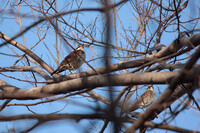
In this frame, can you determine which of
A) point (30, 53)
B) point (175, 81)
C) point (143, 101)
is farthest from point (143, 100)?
point (175, 81)

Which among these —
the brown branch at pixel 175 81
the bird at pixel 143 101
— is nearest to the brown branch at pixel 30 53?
the bird at pixel 143 101

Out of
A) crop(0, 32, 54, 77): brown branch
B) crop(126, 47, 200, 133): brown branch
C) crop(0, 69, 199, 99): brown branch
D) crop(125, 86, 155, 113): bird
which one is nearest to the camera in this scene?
crop(126, 47, 200, 133): brown branch

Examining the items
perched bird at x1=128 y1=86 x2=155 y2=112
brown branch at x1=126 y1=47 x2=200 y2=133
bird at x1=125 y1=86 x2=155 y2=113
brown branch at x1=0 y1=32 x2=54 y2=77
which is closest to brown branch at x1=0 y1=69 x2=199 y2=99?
brown branch at x1=126 y1=47 x2=200 y2=133

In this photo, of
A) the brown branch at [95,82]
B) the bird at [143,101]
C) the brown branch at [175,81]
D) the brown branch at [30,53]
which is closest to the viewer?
the brown branch at [175,81]

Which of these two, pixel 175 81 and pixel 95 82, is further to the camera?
pixel 95 82

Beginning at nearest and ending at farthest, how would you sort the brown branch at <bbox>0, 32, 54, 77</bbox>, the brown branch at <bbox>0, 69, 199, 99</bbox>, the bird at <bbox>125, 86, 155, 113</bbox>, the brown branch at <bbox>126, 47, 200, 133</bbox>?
the brown branch at <bbox>126, 47, 200, 133</bbox>, the brown branch at <bbox>0, 69, 199, 99</bbox>, the brown branch at <bbox>0, 32, 54, 77</bbox>, the bird at <bbox>125, 86, 155, 113</bbox>

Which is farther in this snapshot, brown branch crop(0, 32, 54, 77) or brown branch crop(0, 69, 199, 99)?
brown branch crop(0, 32, 54, 77)

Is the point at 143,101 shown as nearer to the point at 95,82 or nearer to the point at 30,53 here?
the point at 95,82

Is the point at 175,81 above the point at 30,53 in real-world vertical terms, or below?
below

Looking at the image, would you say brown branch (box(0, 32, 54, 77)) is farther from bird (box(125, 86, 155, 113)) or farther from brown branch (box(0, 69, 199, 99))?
bird (box(125, 86, 155, 113))

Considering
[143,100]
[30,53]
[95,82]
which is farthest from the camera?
[143,100]

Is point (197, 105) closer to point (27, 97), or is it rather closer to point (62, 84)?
point (62, 84)

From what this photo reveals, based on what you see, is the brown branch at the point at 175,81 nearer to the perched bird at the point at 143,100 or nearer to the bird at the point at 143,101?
the bird at the point at 143,101

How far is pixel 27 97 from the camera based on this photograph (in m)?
2.96
